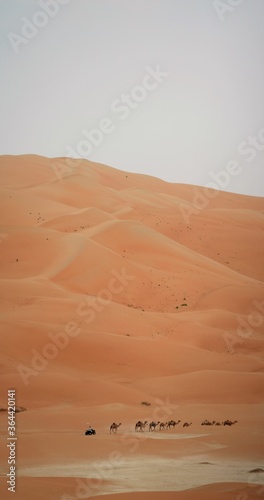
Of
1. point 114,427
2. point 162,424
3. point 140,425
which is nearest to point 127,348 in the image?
point 162,424

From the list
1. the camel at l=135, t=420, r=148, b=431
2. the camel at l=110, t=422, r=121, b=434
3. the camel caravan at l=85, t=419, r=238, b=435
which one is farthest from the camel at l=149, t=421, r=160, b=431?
the camel at l=110, t=422, r=121, b=434

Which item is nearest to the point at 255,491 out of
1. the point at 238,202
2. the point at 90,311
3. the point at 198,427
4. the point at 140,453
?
the point at 140,453

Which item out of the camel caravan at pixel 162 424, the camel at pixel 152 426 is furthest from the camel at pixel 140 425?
the camel at pixel 152 426

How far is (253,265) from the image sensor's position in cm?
5200

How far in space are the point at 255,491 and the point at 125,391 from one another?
11.5 m

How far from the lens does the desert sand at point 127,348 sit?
14.7m

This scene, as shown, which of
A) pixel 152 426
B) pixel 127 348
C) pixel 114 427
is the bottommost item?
pixel 114 427

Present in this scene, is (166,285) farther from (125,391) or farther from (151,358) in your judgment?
(125,391)

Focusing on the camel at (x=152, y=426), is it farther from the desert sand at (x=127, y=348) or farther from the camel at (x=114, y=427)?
→ the camel at (x=114, y=427)

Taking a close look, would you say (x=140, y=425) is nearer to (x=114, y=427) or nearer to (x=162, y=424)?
(x=114, y=427)

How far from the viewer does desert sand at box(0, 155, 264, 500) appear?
48.2 feet

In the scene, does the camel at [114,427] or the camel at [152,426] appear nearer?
the camel at [114,427]

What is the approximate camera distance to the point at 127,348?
27688 mm

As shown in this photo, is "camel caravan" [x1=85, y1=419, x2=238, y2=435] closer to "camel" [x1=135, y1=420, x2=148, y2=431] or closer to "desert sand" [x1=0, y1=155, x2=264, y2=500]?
"camel" [x1=135, y1=420, x2=148, y2=431]
